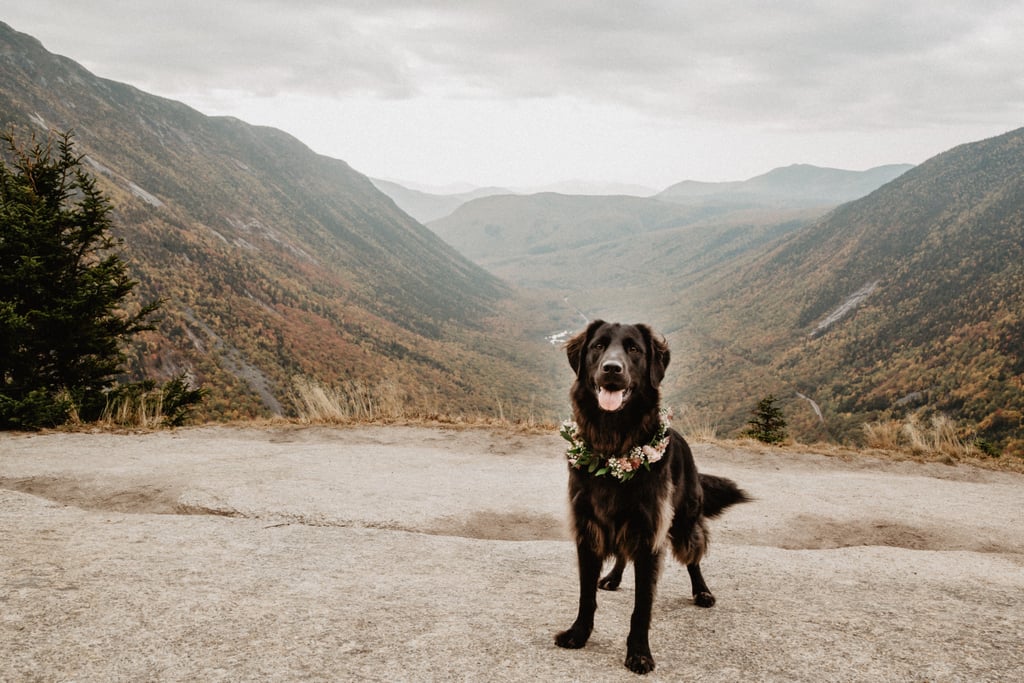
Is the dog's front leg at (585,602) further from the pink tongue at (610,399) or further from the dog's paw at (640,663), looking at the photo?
the pink tongue at (610,399)

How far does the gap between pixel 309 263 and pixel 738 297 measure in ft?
257

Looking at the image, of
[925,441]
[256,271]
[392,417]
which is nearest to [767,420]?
[925,441]

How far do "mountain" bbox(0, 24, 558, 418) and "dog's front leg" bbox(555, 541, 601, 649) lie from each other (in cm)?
872

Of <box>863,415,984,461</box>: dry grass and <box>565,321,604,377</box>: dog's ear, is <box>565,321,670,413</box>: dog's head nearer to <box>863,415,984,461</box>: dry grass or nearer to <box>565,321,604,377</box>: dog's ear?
<box>565,321,604,377</box>: dog's ear

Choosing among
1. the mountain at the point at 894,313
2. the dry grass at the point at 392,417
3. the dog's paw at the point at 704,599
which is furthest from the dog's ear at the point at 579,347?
the mountain at the point at 894,313

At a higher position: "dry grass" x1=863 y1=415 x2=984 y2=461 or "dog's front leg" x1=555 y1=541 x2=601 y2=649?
"dog's front leg" x1=555 y1=541 x2=601 y2=649

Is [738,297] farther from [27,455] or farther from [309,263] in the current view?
[27,455]

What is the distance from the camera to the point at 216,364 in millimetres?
30922

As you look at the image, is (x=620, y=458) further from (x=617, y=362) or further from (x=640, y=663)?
(x=640, y=663)

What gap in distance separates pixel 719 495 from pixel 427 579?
2.40 metres

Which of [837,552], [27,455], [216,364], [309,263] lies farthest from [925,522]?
[309,263]

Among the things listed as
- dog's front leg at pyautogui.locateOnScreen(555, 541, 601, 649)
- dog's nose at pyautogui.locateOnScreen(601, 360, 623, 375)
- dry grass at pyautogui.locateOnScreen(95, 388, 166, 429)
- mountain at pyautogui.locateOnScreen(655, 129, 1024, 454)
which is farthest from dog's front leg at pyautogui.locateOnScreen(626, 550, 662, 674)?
mountain at pyautogui.locateOnScreen(655, 129, 1024, 454)

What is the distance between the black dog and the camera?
3217 mm

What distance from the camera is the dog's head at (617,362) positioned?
3.25 metres
